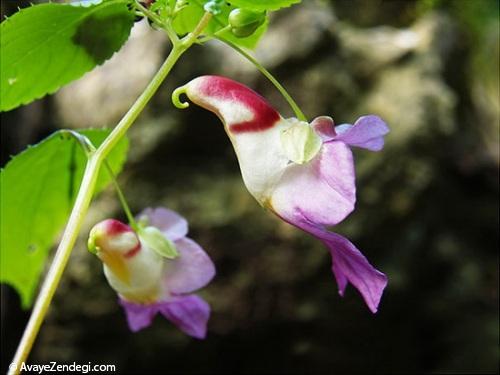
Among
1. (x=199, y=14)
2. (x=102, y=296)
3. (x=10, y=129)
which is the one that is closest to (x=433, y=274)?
(x=102, y=296)

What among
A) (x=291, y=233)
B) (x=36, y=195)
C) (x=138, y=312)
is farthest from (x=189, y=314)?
(x=291, y=233)

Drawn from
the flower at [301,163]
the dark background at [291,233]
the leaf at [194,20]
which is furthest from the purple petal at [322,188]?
the dark background at [291,233]

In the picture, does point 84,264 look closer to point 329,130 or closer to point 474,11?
point 329,130

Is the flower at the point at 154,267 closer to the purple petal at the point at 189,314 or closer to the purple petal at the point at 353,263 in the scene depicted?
the purple petal at the point at 189,314

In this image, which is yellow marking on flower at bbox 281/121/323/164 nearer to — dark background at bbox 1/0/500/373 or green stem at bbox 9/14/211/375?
green stem at bbox 9/14/211/375

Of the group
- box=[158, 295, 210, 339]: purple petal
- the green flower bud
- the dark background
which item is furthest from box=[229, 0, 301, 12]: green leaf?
the dark background

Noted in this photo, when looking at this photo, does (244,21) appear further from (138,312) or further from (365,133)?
(138,312)
